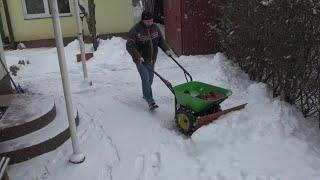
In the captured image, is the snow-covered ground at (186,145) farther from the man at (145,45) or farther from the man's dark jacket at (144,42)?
the man's dark jacket at (144,42)

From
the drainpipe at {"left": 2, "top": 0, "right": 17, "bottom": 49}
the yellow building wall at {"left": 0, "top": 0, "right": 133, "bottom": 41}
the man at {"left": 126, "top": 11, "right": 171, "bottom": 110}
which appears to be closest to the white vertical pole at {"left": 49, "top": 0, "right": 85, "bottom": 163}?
the man at {"left": 126, "top": 11, "right": 171, "bottom": 110}

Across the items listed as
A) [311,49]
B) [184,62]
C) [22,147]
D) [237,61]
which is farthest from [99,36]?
[311,49]

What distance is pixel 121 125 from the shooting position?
5.96 m

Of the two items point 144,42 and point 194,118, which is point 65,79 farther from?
point 144,42

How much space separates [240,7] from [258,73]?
1218 mm

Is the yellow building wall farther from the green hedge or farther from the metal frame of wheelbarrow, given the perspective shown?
the metal frame of wheelbarrow

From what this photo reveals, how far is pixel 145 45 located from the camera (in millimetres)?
6281

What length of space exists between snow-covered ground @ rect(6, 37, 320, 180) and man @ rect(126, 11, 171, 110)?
0.52 meters

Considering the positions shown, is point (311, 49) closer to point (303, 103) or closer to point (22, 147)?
point (303, 103)

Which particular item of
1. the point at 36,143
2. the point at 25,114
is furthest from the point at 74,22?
the point at 36,143

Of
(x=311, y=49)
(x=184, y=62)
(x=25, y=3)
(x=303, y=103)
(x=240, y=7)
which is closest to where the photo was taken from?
(x=311, y=49)

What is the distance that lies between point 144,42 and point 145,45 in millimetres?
61

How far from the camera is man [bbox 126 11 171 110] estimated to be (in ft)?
19.8

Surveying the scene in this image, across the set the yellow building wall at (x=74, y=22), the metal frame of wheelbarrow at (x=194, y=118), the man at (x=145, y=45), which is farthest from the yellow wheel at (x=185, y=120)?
the yellow building wall at (x=74, y=22)
